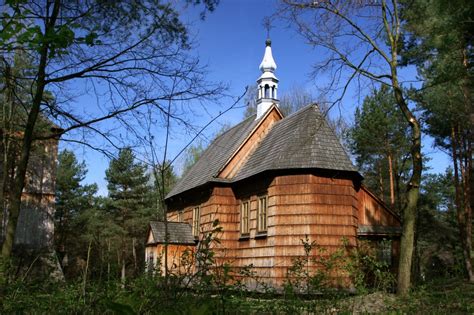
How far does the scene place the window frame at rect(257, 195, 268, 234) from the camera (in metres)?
16.1

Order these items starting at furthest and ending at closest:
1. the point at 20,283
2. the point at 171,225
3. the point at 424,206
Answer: the point at 424,206
the point at 171,225
the point at 20,283

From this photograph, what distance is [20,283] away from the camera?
419 centimetres

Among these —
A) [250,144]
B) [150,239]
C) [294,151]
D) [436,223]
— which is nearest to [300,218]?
[294,151]

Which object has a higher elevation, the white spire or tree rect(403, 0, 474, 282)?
the white spire

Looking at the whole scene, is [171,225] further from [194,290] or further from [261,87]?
[194,290]

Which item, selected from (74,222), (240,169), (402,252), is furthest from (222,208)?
(74,222)

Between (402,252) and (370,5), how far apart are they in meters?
7.17

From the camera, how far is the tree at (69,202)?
39031mm

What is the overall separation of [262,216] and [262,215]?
36mm

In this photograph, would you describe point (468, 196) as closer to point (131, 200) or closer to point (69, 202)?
point (131, 200)

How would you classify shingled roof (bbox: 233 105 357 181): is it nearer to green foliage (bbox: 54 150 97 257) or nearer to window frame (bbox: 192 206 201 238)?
window frame (bbox: 192 206 201 238)

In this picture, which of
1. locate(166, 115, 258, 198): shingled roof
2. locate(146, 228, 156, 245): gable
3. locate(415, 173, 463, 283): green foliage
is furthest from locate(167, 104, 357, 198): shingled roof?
locate(415, 173, 463, 283): green foliage

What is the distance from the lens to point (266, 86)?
71.6 ft

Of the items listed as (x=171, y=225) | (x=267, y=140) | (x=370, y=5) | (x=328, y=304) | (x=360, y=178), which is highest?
(x=370, y=5)
